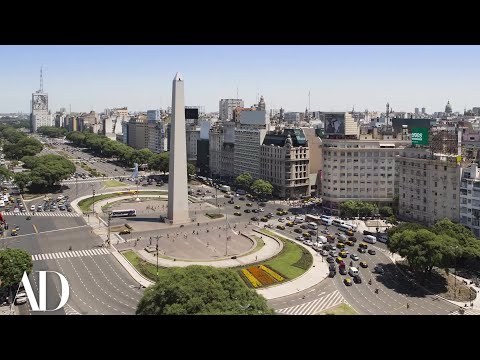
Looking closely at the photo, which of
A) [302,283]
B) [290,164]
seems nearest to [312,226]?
[302,283]

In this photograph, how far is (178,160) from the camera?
147ft

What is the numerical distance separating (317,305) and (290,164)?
34556 millimetres

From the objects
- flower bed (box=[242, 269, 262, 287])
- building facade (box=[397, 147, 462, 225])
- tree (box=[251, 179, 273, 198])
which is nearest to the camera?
flower bed (box=[242, 269, 262, 287])

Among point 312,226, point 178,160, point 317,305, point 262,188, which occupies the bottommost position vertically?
point 317,305

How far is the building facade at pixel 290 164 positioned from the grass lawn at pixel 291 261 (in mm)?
22061

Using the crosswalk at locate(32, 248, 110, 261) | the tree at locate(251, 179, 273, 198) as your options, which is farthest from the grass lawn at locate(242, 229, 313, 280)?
the tree at locate(251, 179, 273, 198)

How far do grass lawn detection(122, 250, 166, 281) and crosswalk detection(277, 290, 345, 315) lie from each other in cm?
896

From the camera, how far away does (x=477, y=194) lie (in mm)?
38750

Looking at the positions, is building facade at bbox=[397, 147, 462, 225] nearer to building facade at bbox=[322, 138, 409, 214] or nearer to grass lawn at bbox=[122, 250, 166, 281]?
building facade at bbox=[322, 138, 409, 214]

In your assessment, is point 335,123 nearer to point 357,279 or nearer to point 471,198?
point 471,198

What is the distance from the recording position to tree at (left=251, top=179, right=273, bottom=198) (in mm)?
58875
